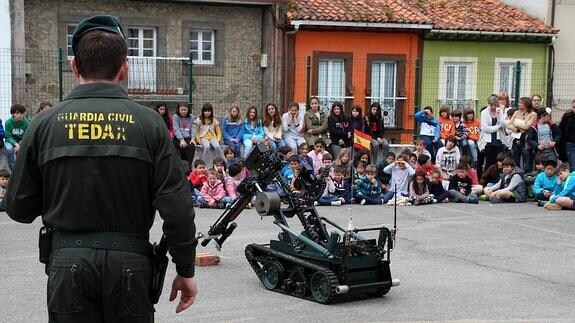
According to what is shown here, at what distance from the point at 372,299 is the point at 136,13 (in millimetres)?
15694

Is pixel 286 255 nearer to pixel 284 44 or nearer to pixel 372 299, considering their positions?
pixel 372 299

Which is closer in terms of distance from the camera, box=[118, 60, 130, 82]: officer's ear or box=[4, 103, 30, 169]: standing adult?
box=[118, 60, 130, 82]: officer's ear

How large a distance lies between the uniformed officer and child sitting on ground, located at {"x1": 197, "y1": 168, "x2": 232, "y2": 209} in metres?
10.2

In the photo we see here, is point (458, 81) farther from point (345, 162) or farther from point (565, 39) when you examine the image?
point (345, 162)

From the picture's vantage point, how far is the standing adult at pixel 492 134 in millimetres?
17406

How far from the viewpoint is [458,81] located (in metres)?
26.4

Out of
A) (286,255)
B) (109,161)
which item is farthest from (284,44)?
(109,161)

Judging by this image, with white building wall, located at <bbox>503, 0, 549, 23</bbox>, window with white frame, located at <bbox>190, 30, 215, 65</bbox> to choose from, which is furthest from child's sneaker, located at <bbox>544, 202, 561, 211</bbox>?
white building wall, located at <bbox>503, 0, 549, 23</bbox>

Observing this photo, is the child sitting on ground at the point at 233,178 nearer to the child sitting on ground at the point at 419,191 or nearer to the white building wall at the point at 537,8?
the child sitting on ground at the point at 419,191

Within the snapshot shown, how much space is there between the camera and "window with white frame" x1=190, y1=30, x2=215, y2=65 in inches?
917

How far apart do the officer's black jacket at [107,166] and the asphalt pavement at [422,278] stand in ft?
11.7

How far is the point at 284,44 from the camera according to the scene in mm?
23969

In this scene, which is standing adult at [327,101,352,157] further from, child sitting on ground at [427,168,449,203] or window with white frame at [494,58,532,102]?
window with white frame at [494,58,532,102]

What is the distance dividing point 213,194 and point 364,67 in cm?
1193
